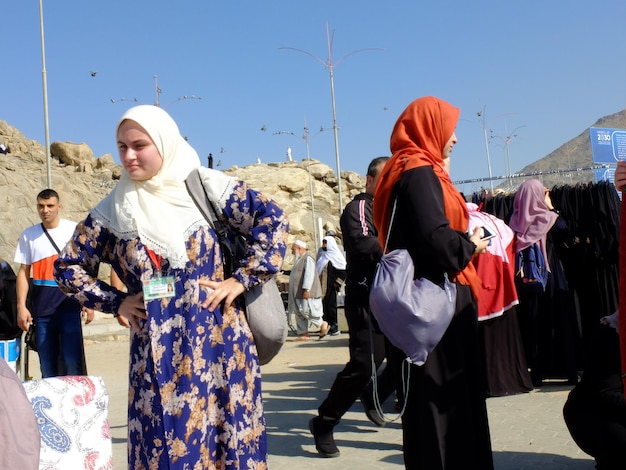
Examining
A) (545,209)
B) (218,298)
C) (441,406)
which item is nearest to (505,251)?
(545,209)

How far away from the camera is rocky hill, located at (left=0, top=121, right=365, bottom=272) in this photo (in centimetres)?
2145

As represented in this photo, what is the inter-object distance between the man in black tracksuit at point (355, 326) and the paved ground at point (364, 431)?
240mm

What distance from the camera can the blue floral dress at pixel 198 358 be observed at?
2.75 metres

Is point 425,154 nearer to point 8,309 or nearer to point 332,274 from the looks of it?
point 8,309

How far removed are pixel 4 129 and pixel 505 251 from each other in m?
38.6

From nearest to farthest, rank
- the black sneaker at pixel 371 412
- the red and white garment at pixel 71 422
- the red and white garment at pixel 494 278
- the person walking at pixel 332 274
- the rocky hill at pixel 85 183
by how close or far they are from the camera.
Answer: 1. the red and white garment at pixel 71 422
2. the black sneaker at pixel 371 412
3. the red and white garment at pixel 494 278
4. the person walking at pixel 332 274
5. the rocky hill at pixel 85 183

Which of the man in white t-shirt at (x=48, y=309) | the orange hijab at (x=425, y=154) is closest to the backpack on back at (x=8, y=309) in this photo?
the man in white t-shirt at (x=48, y=309)

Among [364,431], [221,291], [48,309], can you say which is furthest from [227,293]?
[48,309]

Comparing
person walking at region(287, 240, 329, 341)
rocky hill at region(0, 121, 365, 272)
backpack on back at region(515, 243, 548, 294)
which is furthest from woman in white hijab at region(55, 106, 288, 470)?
rocky hill at region(0, 121, 365, 272)

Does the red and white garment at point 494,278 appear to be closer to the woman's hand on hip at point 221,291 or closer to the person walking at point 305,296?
the woman's hand on hip at point 221,291

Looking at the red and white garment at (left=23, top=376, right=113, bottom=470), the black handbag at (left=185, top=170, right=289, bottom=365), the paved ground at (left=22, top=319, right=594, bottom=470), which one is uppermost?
the black handbag at (left=185, top=170, right=289, bottom=365)

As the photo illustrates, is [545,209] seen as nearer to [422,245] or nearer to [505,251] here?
[505,251]

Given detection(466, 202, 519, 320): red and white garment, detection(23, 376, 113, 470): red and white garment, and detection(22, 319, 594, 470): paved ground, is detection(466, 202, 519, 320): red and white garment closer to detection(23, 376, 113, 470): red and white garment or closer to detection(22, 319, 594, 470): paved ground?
detection(22, 319, 594, 470): paved ground

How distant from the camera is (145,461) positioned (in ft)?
9.13
